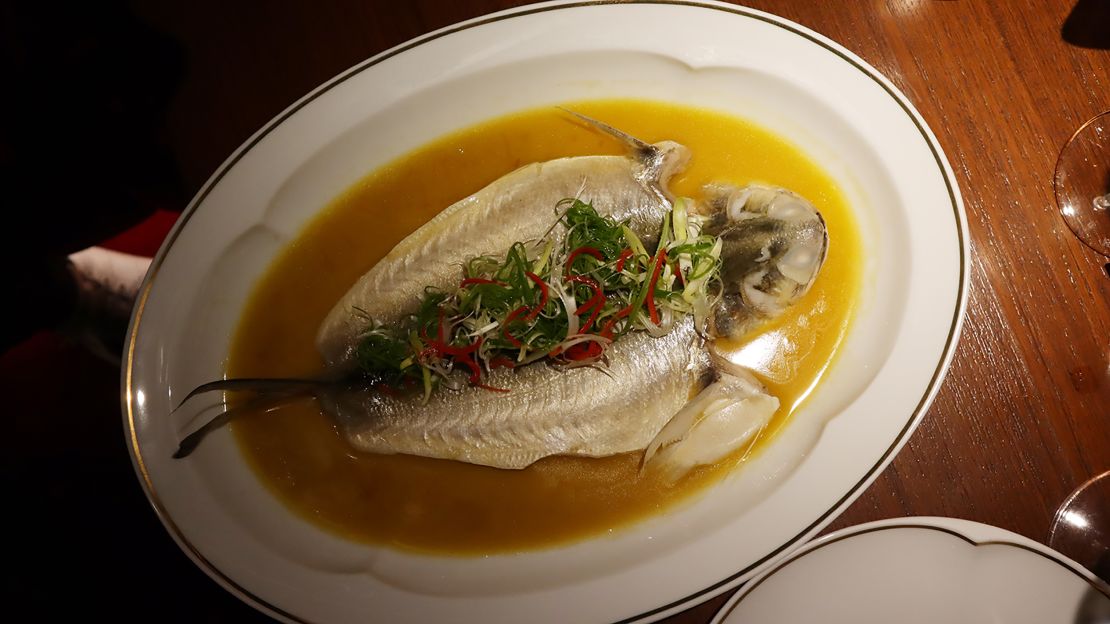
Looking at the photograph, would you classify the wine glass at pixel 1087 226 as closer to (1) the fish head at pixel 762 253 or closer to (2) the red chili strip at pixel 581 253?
(1) the fish head at pixel 762 253

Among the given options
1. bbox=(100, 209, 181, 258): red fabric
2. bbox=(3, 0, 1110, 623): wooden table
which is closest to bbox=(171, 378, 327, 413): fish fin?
bbox=(3, 0, 1110, 623): wooden table

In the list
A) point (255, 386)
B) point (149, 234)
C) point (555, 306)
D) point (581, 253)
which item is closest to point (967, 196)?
point (581, 253)

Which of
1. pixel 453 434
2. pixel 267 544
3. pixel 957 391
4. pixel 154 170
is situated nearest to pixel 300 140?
pixel 154 170

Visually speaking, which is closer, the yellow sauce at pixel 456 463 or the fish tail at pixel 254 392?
the fish tail at pixel 254 392

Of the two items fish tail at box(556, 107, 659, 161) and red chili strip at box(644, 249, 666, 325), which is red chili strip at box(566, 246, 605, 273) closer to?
red chili strip at box(644, 249, 666, 325)

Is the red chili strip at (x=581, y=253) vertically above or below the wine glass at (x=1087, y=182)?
below

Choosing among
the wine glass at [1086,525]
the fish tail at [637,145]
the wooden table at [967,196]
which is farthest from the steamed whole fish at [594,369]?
the wine glass at [1086,525]
